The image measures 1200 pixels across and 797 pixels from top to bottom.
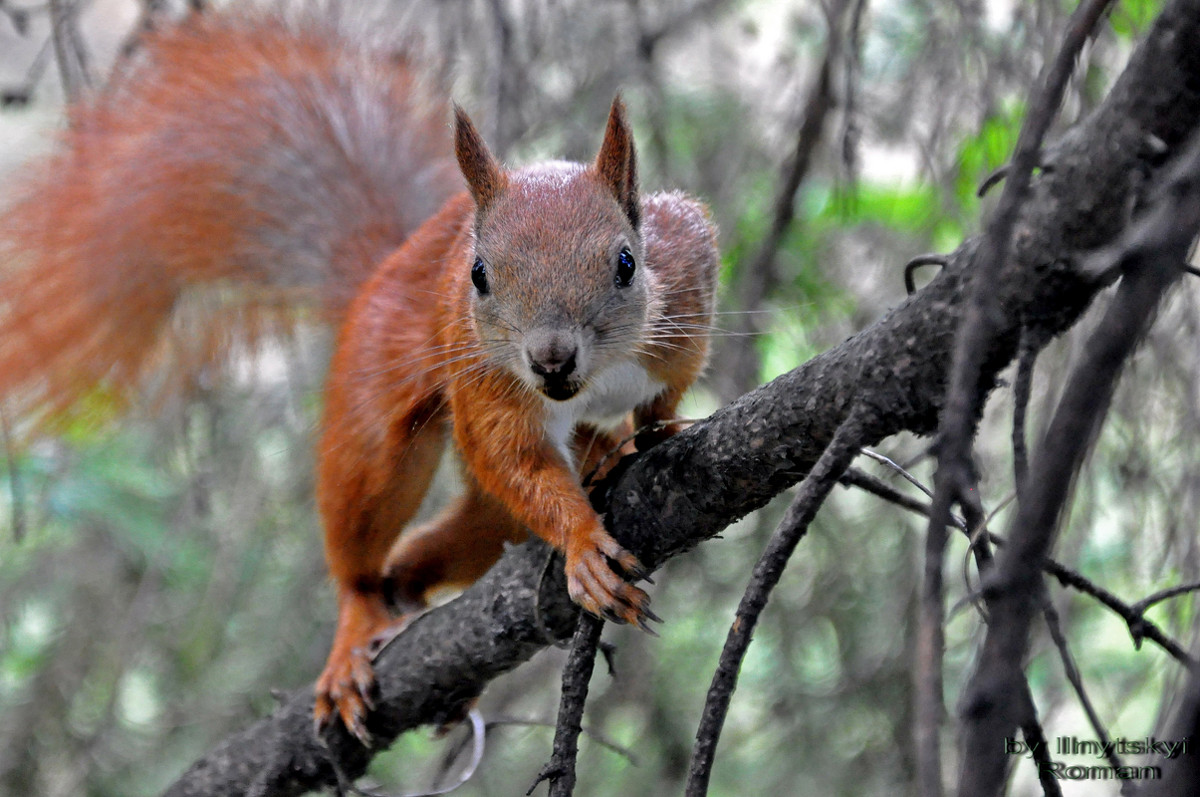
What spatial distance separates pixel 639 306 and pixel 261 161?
3.61ft

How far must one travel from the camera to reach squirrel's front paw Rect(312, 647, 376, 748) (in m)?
1.61

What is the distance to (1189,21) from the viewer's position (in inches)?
22.3

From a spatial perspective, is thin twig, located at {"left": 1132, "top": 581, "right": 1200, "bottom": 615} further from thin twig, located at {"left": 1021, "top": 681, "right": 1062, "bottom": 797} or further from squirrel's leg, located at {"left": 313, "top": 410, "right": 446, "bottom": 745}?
squirrel's leg, located at {"left": 313, "top": 410, "right": 446, "bottom": 745}

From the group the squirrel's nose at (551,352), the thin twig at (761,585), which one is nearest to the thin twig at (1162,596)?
the thin twig at (761,585)

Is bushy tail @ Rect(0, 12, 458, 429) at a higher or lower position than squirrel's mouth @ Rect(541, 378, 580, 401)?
higher

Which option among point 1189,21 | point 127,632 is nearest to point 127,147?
point 127,632

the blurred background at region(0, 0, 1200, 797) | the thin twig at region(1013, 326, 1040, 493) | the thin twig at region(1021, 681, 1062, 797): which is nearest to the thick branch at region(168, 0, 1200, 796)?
the thin twig at region(1013, 326, 1040, 493)

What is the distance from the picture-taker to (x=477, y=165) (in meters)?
1.44

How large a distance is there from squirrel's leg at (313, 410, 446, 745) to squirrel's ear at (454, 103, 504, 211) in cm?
44

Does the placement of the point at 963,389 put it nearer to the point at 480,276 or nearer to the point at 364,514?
the point at 480,276

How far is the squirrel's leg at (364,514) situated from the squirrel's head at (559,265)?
449mm

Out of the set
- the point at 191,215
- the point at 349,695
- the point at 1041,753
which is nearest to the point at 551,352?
the point at 1041,753

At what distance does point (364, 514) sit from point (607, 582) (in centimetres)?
77

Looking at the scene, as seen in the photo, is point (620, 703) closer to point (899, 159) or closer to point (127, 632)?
point (127, 632)
